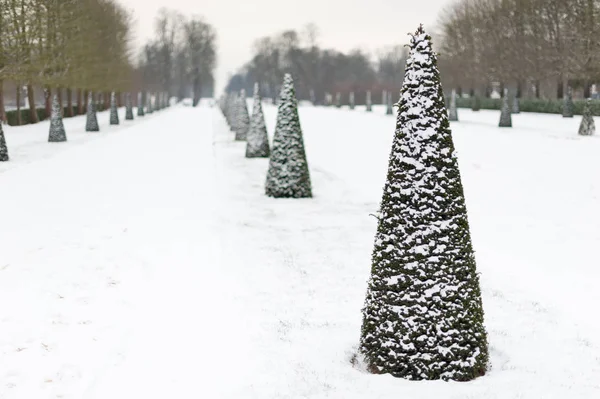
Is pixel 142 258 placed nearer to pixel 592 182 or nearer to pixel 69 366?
pixel 69 366

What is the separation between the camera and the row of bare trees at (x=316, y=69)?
94.9m

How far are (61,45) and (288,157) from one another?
88.7ft

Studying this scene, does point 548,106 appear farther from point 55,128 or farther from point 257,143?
point 55,128

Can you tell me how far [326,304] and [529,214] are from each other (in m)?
8.75

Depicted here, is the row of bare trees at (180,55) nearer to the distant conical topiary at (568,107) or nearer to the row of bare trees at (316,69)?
the row of bare trees at (316,69)

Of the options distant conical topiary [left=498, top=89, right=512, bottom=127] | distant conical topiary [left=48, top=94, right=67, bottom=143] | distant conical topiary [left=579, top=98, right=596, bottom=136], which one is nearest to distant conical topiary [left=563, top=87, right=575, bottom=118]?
distant conical topiary [left=498, top=89, right=512, bottom=127]

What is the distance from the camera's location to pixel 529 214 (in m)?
14.8

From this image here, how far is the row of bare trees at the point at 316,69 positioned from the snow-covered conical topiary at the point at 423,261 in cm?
7934

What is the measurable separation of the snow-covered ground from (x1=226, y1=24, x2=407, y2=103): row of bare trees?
69715 millimetres

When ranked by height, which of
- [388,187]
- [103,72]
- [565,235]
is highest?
[103,72]

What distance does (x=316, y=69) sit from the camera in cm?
10194

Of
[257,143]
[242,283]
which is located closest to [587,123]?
[257,143]

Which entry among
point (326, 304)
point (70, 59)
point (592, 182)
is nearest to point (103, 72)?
point (70, 59)

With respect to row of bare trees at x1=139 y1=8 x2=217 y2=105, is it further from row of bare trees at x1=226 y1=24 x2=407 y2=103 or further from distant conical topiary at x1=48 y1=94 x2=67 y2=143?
distant conical topiary at x1=48 y1=94 x2=67 y2=143
